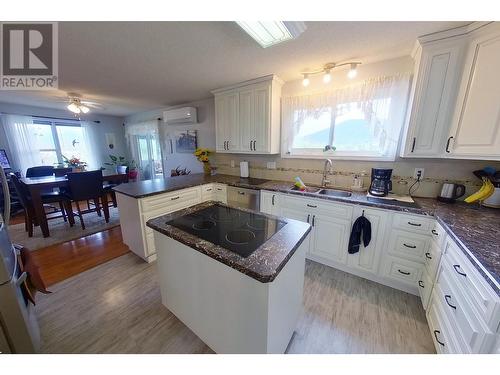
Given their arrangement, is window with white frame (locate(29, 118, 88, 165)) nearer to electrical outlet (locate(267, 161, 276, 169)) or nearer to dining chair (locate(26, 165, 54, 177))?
dining chair (locate(26, 165, 54, 177))

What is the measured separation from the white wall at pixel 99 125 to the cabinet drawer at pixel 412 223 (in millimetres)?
6598

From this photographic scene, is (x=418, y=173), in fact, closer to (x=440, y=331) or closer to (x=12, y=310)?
(x=440, y=331)

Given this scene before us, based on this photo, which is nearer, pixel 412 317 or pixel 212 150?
pixel 412 317

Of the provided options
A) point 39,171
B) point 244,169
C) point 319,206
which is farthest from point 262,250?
point 39,171

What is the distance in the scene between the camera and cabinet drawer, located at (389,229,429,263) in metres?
1.55

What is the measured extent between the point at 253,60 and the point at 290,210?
5.56 ft

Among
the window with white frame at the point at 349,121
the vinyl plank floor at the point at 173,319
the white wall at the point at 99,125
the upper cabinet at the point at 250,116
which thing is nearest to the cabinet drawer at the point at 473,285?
the vinyl plank floor at the point at 173,319

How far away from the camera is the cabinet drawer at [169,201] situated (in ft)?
6.67

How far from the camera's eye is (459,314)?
98 centimetres

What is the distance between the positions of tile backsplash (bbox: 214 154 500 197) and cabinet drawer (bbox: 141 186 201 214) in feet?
3.48

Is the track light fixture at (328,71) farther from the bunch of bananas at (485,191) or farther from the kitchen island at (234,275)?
the kitchen island at (234,275)

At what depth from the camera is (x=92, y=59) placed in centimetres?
179
